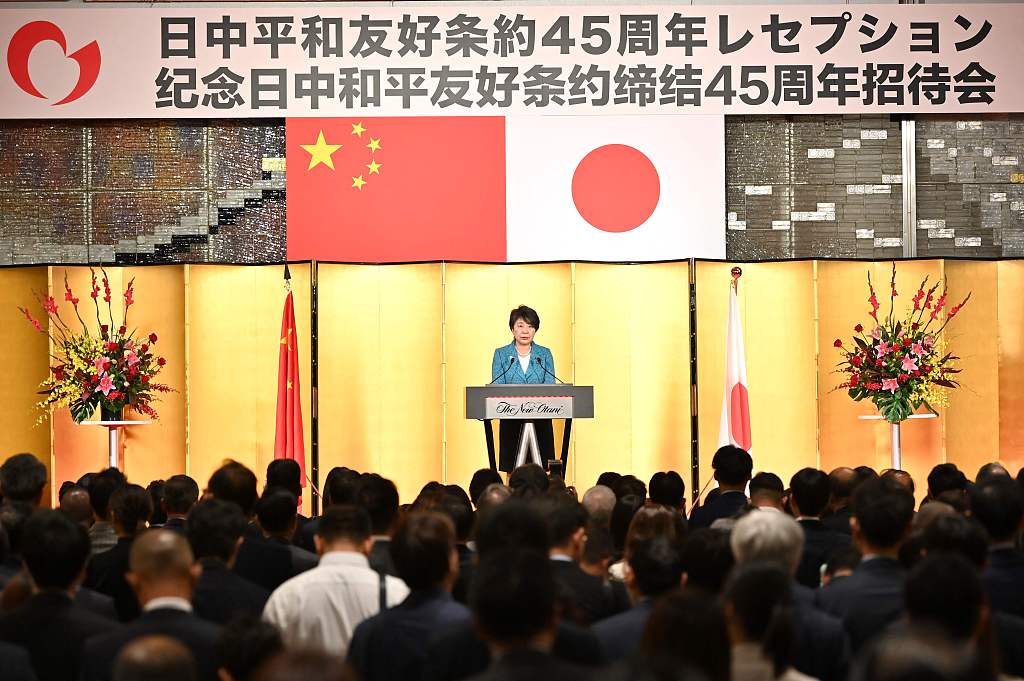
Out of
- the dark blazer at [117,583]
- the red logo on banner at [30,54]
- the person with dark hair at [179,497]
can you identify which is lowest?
the dark blazer at [117,583]

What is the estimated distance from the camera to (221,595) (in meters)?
3.95

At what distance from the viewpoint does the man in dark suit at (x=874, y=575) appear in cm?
370

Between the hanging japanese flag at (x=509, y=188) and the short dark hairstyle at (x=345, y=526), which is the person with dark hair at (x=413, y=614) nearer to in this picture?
the short dark hairstyle at (x=345, y=526)

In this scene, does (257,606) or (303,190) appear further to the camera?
(303,190)

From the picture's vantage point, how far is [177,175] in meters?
11.8

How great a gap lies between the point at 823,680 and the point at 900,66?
368 inches

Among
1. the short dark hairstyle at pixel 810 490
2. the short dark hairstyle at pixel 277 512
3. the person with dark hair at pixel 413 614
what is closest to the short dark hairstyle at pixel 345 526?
the person with dark hair at pixel 413 614

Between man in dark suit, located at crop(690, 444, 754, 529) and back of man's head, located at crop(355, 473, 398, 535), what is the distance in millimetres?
1774

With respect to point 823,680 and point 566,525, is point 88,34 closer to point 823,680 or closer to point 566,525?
point 566,525

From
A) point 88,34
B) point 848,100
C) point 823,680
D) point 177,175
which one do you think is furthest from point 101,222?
point 823,680

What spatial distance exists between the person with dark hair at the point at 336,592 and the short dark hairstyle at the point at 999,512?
6.01 ft

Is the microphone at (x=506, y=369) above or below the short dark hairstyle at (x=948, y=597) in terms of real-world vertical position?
above

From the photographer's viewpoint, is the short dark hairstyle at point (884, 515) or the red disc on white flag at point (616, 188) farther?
the red disc on white flag at point (616, 188)

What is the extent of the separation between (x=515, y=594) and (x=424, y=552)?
84cm
